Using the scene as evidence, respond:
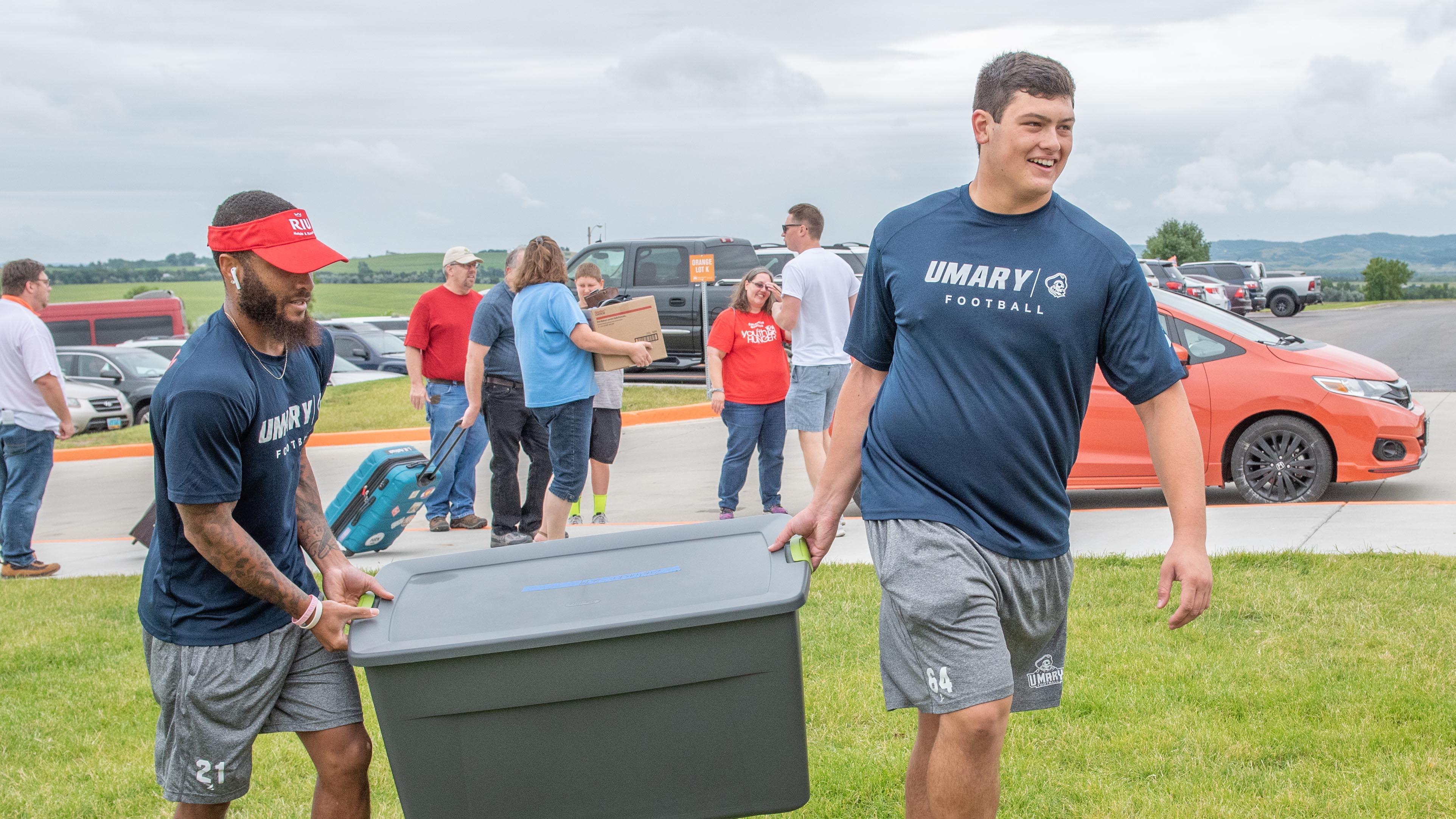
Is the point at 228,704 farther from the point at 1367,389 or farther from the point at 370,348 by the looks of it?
the point at 370,348

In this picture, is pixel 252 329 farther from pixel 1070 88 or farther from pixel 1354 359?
pixel 1354 359

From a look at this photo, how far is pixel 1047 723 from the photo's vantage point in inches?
167

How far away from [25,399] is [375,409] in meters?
9.26

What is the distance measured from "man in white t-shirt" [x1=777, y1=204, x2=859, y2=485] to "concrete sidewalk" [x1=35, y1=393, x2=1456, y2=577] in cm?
78

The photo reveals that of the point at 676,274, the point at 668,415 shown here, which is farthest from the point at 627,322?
the point at 676,274

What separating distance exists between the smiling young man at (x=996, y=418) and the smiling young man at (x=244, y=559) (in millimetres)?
1225

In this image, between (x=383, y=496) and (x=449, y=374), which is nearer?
(x=383, y=496)

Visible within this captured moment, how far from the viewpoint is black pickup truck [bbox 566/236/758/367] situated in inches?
679

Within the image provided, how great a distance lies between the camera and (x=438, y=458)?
8.27 meters

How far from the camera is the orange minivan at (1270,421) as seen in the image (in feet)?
26.5

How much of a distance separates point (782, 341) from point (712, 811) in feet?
19.7

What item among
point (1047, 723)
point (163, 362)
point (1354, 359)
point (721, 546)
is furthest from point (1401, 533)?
point (163, 362)

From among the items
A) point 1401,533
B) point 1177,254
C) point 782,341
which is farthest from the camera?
point 1177,254

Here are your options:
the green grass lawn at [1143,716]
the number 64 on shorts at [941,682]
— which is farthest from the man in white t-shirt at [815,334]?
the number 64 on shorts at [941,682]
